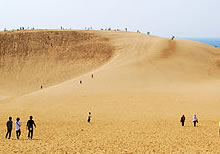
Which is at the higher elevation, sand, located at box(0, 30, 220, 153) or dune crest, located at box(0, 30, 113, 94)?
dune crest, located at box(0, 30, 113, 94)

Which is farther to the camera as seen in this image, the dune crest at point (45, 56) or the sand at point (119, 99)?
the dune crest at point (45, 56)

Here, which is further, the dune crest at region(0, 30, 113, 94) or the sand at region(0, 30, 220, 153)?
the dune crest at region(0, 30, 113, 94)

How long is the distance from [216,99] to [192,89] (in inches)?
159

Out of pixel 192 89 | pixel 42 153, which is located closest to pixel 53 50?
pixel 192 89

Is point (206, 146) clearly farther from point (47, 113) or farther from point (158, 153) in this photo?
point (47, 113)

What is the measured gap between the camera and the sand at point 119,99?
44.3 feet

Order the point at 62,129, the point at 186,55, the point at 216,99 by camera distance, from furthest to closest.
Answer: the point at 186,55 < the point at 216,99 < the point at 62,129

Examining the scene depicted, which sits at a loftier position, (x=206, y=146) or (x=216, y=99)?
(x=216, y=99)

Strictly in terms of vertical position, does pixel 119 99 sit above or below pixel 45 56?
below

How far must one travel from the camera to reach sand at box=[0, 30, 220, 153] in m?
13.5

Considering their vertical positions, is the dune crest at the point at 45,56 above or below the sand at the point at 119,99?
above

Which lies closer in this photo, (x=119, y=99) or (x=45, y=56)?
(x=119, y=99)

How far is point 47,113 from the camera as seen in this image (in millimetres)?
22969

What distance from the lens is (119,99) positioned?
86.4 ft
